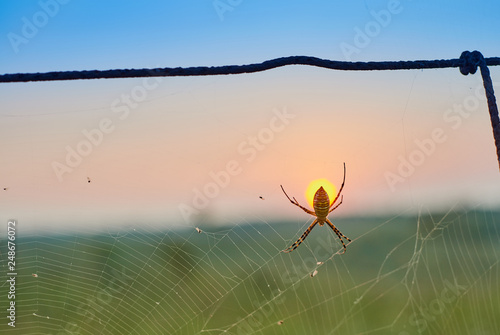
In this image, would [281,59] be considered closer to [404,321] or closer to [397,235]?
[404,321]

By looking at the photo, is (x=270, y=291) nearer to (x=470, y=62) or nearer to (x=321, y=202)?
(x=321, y=202)

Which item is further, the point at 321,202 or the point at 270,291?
the point at 270,291

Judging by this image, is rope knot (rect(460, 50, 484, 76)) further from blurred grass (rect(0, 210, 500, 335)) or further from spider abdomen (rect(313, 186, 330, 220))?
blurred grass (rect(0, 210, 500, 335))

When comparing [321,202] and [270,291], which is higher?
[321,202]

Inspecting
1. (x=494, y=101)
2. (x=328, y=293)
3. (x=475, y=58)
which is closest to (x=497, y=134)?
(x=494, y=101)

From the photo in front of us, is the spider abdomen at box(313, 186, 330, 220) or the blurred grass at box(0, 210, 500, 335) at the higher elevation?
the spider abdomen at box(313, 186, 330, 220)

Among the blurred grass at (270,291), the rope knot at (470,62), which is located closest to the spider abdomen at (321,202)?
the rope knot at (470,62)

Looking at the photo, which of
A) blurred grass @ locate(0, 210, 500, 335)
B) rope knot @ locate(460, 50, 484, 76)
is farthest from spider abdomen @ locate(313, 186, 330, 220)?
blurred grass @ locate(0, 210, 500, 335)

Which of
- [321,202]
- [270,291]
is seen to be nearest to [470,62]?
[321,202]

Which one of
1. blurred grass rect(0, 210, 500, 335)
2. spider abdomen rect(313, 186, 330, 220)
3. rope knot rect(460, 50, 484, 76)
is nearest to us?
rope knot rect(460, 50, 484, 76)
